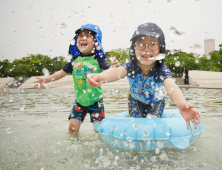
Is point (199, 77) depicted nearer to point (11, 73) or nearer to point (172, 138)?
point (172, 138)

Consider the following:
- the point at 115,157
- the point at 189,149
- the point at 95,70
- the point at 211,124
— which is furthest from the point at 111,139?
the point at 211,124

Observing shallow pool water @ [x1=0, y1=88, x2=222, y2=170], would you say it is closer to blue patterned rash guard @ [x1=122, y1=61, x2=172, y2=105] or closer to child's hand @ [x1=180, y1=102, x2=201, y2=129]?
child's hand @ [x1=180, y1=102, x2=201, y2=129]

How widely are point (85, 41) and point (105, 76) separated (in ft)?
3.65

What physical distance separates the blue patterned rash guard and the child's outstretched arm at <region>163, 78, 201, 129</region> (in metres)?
0.27

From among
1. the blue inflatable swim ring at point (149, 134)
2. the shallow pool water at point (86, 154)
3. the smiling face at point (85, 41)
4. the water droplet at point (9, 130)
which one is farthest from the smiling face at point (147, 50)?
the water droplet at point (9, 130)

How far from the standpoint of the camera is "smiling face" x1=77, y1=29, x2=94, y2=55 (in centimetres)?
314

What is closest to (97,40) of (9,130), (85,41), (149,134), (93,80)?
(85,41)

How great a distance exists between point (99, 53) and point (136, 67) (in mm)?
717

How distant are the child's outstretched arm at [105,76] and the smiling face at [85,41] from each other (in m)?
0.78

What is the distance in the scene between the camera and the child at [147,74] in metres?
2.42

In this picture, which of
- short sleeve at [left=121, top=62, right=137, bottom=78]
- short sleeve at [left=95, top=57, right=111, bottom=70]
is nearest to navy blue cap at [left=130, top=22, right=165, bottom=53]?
short sleeve at [left=121, top=62, right=137, bottom=78]

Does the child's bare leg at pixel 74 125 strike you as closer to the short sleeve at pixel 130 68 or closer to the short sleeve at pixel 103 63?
the short sleeve at pixel 103 63

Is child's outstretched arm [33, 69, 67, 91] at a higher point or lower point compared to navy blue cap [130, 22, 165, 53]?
lower

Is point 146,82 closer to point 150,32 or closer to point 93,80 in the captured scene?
point 150,32
